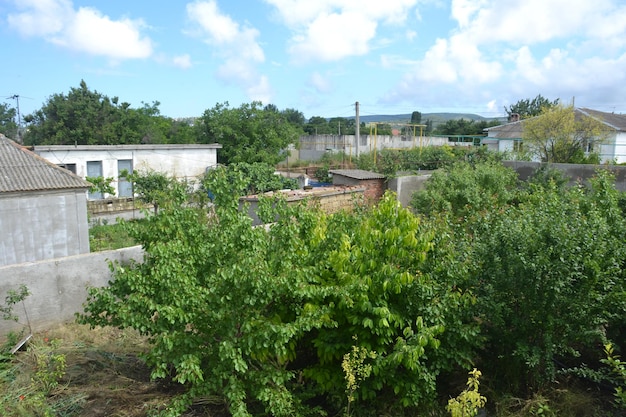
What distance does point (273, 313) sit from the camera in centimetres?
536

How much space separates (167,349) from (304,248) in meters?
1.75

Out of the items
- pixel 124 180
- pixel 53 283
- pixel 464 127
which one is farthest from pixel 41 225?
pixel 464 127

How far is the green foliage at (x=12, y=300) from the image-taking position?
24.2 feet

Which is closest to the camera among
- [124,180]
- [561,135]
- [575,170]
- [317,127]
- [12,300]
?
[12,300]

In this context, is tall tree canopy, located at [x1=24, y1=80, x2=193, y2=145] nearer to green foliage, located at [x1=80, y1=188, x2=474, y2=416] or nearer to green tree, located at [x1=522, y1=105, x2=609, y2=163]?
green tree, located at [x1=522, y1=105, x2=609, y2=163]

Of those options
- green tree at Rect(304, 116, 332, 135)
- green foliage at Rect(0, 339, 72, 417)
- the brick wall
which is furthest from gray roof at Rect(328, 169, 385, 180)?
green tree at Rect(304, 116, 332, 135)

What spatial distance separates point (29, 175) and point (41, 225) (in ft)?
4.26

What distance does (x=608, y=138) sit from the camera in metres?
26.2

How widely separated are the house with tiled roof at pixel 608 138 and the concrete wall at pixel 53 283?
804 inches

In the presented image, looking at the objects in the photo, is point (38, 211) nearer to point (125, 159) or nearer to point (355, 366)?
point (355, 366)

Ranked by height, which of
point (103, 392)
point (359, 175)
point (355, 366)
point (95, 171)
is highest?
point (359, 175)

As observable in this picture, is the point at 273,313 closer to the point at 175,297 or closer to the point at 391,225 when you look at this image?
the point at 175,297

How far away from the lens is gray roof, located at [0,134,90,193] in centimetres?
1179

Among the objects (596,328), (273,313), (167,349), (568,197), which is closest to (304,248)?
(273,313)
